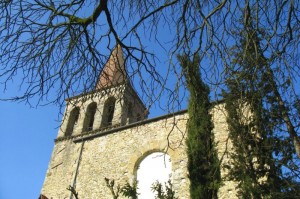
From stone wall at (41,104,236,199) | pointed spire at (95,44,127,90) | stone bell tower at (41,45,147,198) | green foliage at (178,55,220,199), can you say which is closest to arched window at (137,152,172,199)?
stone wall at (41,104,236,199)

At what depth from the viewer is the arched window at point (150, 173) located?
1103 cm

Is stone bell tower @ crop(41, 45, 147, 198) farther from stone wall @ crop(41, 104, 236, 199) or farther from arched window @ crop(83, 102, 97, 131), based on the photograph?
stone wall @ crop(41, 104, 236, 199)

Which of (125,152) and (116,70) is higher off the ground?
(125,152)

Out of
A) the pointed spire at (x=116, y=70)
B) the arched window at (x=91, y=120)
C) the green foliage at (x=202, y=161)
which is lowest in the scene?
the pointed spire at (x=116, y=70)

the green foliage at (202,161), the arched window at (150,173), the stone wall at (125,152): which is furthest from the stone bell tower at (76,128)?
the green foliage at (202,161)

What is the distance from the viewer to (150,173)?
37.5 feet

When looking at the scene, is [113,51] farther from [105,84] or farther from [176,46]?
[176,46]

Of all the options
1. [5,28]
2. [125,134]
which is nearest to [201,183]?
[125,134]

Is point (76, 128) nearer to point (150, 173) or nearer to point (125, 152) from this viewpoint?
point (125, 152)

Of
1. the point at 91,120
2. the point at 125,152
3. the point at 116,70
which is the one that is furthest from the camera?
the point at 91,120

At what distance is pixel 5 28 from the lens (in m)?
3.23

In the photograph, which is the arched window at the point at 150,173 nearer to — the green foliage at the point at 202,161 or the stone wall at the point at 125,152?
the stone wall at the point at 125,152

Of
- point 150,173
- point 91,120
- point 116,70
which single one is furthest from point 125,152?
point 91,120

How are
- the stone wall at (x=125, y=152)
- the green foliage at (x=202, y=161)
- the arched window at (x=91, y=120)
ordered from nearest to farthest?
the green foliage at (x=202, y=161) < the stone wall at (x=125, y=152) < the arched window at (x=91, y=120)
